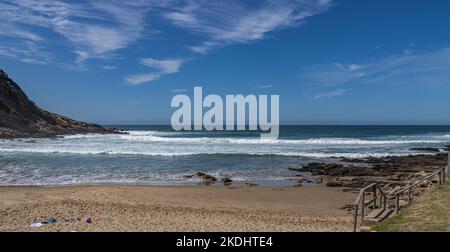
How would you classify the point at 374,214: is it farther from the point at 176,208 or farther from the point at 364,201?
the point at 176,208

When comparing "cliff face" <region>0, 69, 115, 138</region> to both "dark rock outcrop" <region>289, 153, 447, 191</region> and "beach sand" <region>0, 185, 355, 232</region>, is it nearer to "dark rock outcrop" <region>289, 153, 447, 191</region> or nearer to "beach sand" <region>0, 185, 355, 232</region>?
"beach sand" <region>0, 185, 355, 232</region>

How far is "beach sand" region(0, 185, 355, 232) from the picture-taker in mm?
11047

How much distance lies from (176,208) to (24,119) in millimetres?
62787

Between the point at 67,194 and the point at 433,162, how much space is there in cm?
2549

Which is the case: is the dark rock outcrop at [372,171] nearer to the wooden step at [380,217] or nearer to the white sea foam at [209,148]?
the white sea foam at [209,148]

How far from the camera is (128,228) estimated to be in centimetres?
1057

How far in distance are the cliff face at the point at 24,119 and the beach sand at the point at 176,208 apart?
45.9 metres

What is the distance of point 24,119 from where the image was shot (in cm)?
6769

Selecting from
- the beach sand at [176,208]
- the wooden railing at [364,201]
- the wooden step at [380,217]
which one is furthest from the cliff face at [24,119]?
the wooden step at [380,217]

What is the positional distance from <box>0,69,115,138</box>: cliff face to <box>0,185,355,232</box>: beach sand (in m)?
45.9

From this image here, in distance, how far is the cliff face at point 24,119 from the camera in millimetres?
61281

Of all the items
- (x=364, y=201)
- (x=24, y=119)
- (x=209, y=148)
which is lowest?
(x=209, y=148)

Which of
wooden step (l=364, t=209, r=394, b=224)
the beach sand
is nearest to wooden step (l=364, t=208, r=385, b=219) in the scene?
wooden step (l=364, t=209, r=394, b=224)

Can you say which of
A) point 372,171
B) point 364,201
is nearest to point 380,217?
point 364,201
